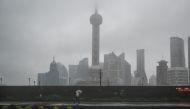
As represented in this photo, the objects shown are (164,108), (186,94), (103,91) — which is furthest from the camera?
(103,91)

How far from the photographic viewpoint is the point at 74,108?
1012 inches

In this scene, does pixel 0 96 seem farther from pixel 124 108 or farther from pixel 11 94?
pixel 124 108

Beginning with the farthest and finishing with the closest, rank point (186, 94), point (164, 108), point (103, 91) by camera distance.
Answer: point (103, 91) → point (186, 94) → point (164, 108)

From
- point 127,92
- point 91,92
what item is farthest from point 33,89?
point 127,92

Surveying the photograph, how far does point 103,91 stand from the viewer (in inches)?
2235

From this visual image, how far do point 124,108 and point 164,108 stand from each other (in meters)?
3.16

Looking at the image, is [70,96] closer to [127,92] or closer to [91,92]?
[91,92]

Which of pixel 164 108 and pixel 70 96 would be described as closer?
pixel 164 108

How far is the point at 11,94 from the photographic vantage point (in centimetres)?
5641

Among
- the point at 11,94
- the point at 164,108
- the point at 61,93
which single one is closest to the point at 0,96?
the point at 11,94

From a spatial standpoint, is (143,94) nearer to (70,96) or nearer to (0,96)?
(70,96)

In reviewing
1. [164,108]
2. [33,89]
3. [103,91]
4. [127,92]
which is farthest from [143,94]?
[164,108]

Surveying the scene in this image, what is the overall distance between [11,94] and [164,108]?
37.2 meters

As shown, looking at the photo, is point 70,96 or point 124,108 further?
point 70,96
